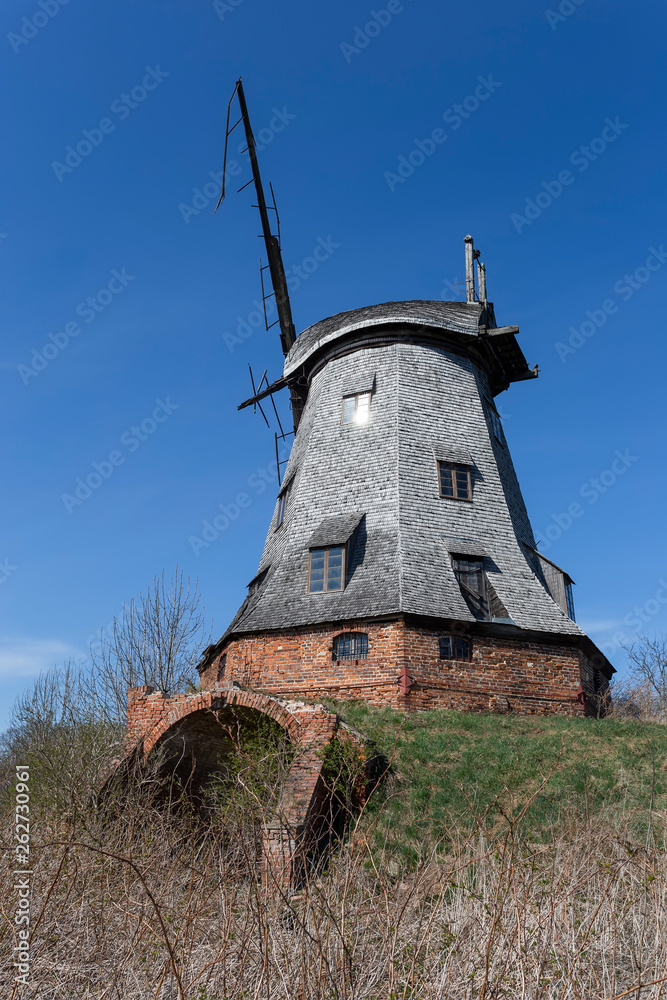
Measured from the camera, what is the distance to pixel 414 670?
1552 centimetres

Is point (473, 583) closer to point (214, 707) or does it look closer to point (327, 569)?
point (327, 569)

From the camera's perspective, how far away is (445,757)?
43.3ft

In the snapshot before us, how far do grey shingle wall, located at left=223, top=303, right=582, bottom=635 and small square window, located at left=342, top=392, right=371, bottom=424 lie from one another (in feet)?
0.58

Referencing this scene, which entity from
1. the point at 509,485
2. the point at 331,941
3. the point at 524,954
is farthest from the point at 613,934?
the point at 509,485

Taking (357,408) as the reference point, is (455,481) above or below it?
below

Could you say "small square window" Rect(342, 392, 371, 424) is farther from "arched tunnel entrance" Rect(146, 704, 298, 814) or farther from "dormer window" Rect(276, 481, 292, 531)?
"arched tunnel entrance" Rect(146, 704, 298, 814)

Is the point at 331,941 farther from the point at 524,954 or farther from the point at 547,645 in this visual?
the point at 547,645

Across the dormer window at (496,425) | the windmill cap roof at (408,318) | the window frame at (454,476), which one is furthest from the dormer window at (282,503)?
the dormer window at (496,425)

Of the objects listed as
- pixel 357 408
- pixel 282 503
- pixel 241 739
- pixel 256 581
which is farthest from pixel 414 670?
pixel 357 408

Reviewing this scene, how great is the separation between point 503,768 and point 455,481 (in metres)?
7.66

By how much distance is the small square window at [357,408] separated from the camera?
Result: 64.9 ft

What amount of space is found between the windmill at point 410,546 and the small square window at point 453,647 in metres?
0.04

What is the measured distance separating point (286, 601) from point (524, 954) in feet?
43.3

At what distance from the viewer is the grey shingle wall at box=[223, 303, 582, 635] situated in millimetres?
16781
